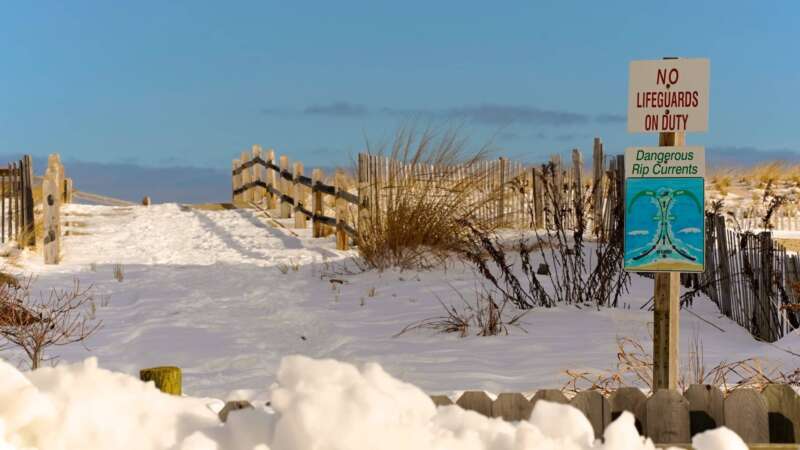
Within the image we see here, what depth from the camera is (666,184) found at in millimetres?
5027

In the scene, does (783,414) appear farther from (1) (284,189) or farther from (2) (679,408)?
(1) (284,189)

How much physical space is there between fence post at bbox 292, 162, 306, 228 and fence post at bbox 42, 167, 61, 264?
492 cm

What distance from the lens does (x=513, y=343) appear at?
6.67 m

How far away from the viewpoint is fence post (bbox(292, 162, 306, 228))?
1733cm

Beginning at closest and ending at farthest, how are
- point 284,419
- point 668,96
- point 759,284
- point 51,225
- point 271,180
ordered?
point 284,419, point 668,96, point 759,284, point 51,225, point 271,180

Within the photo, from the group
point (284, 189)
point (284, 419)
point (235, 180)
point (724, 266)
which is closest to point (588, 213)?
point (724, 266)

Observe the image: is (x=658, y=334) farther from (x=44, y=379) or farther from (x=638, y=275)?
(x=638, y=275)

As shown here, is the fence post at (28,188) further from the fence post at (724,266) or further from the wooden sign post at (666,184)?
the wooden sign post at (666,184)

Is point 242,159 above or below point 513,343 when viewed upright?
above

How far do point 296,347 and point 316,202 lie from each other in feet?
27.1

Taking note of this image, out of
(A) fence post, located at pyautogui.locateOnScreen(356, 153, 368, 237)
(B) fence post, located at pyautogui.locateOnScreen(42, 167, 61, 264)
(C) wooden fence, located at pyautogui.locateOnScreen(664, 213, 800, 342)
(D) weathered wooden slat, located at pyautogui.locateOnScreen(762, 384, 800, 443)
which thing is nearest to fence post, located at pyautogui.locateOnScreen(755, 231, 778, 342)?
(C) wooden fence, located at pyautogui.locateOnScreen(664, 213, 800, 342)

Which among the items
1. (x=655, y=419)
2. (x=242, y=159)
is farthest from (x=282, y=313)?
(x=242, y=159)

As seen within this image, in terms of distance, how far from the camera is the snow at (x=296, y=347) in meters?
1.11

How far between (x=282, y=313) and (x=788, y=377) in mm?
4705
